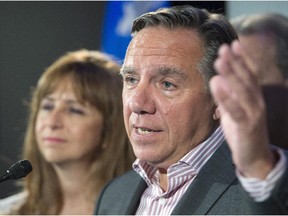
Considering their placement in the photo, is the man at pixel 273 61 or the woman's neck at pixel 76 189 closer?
the man at pixel 273 61

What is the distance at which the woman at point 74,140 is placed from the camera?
110 inches

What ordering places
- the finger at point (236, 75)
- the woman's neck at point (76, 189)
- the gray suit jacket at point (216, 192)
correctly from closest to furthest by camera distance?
the finger at point (236, 75) → the gray suit jacket at point (216, 192) → the woman's neck at point (76, 189)

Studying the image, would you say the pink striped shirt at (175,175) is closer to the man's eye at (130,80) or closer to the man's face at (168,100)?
the man's face at (168,100)

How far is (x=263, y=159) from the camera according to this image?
1.24 metres

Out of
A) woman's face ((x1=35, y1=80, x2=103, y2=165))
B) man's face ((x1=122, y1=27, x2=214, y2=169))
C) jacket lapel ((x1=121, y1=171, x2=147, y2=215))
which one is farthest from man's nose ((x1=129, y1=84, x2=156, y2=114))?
woman's face ((x1=35, y1=80, x2=103, y2=165))

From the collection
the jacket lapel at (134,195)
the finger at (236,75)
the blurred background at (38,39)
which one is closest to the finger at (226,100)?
the finger at (236,75)

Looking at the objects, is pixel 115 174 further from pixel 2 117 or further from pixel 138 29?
pixel 138 29

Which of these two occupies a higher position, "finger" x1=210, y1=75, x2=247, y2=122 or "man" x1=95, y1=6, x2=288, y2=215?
"finger" x1=210, y1=75, x2=247, y2=122

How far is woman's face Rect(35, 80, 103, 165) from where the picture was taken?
2781 mm

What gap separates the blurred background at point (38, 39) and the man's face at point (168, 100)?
1.41 metres

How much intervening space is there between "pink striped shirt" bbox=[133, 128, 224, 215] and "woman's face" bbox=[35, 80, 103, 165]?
0.96 metres

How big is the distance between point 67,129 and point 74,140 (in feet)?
0.21

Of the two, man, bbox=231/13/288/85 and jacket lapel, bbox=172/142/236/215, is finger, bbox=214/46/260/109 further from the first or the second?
man, bbox=231/13/288/85

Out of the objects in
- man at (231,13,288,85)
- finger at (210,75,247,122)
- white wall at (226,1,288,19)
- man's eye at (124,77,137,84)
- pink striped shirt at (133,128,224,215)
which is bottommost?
pink striped shirt at (133,128,224,215)
